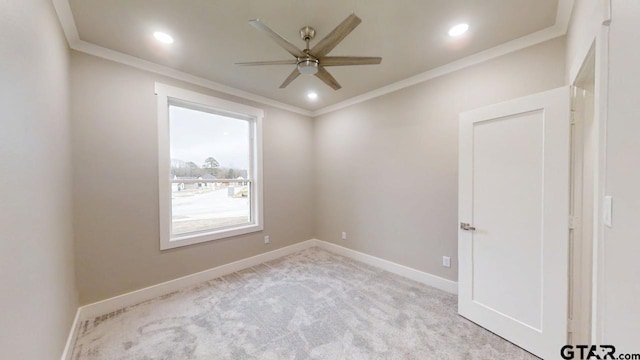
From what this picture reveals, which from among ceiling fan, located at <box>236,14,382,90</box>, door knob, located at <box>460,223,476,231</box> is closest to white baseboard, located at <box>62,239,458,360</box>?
door knob, located at <box>460,223,476,231</box>

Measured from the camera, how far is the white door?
1.64 metres

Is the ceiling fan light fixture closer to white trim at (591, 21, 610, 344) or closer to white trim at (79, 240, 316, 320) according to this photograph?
white trim at (591, 21, 610, 344)

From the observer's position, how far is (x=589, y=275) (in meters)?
1.57

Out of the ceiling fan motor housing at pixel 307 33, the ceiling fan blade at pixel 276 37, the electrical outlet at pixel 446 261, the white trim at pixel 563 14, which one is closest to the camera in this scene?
the ceiling fan blade at pixel 276 37

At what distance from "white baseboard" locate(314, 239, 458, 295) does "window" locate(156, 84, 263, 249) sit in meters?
1.42

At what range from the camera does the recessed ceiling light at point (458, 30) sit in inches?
79.5

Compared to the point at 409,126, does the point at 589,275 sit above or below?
below

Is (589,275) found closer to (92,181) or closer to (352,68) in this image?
(352,68)

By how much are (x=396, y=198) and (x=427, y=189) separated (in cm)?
46

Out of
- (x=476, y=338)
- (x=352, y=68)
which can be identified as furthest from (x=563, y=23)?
(x=476, y=338)

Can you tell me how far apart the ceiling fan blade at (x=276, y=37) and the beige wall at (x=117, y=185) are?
75.5 inches

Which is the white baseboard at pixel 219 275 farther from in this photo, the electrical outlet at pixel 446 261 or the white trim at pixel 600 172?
the white trim at pixel 600 172

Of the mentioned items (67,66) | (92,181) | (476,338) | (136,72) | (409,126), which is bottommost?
(476,338)

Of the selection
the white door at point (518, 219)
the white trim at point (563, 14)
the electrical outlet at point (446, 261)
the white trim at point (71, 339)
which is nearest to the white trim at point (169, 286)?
the white trim at point (71, 339)
